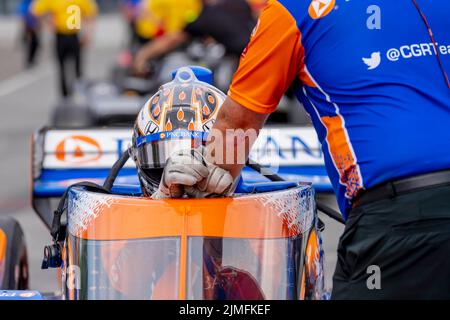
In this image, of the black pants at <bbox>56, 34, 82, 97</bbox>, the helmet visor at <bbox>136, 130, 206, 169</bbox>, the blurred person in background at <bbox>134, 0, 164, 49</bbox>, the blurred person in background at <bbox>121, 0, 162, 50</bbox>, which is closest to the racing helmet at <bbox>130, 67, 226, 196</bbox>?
the helmet visor at <bbox>136, 130, 206, 169</bbox>

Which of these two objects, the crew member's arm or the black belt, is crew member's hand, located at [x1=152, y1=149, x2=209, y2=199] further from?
the black belt

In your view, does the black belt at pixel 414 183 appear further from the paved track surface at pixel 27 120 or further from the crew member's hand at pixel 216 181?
the paved track surface at pixel 27 120

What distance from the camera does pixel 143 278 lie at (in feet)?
11.1

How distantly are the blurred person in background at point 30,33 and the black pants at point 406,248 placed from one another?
21774mm

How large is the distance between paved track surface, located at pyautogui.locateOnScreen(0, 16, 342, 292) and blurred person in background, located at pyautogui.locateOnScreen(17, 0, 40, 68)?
329mm

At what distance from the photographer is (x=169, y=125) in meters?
4.05

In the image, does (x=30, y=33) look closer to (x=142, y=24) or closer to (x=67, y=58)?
(x=142, y=24)

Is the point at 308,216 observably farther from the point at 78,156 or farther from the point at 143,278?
the point at 78,156

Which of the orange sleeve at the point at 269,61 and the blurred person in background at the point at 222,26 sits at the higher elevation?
the blurred person in background at the point at 222,26

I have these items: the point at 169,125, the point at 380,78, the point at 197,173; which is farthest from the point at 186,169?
the point at 169,125

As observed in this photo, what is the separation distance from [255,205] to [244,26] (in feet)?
25.7

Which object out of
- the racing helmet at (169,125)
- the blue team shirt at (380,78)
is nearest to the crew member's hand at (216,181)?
the blue team shirt at (380,78)

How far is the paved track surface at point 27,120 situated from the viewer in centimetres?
689
